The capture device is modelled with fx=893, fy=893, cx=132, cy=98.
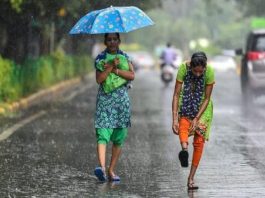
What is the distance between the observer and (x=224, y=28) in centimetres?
10938

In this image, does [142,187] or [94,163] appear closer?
[142,187]

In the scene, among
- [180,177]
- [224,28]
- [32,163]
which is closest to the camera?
[180,177]

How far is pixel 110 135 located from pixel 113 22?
48.3 inches

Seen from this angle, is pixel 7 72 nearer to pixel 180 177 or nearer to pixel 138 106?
pixel 138 106

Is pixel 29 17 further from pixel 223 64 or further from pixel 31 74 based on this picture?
pixel 223 64

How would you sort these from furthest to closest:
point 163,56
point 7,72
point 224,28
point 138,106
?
1. point 224,28
2. point 163,56
3. point 138,106
4. point 7,72

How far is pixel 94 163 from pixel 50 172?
3.21 ft

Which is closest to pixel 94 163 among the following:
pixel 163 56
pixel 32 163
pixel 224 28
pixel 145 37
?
pixel 32 163

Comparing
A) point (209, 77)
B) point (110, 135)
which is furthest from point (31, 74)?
point (209, 77)

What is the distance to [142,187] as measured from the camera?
9117 mm

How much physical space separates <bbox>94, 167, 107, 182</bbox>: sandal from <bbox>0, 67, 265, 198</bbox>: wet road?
0.08 metres

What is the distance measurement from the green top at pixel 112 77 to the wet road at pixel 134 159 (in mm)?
1022

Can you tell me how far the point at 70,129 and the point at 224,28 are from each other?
311 feet

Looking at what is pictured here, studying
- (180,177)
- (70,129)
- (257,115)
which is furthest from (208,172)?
(257,115)
